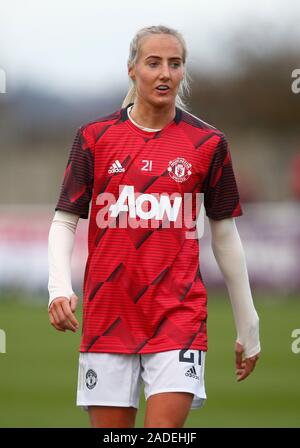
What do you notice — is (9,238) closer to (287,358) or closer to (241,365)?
(287,358)

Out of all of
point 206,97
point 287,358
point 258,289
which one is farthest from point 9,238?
point 206,97

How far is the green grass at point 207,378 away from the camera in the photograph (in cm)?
991

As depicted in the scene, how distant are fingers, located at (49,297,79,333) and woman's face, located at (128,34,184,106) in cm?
107

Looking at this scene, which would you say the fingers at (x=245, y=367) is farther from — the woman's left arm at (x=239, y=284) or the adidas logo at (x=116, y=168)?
the adidas logo at (x=116, y=168)

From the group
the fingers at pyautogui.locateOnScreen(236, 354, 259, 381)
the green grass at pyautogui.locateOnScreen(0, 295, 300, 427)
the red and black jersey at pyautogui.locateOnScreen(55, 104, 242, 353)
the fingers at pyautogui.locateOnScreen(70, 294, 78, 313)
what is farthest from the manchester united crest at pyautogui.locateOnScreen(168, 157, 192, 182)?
the green grass at pyautogui.locateOnScreen(0, 295, 300, 427)

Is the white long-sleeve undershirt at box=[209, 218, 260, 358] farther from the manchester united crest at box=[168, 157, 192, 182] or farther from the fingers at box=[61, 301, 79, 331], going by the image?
the fingers at box=[61, 301, 79, 331]

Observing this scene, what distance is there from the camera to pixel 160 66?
19.1ft

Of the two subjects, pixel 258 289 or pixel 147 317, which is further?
pixel 258 289

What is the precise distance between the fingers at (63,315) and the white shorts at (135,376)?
27cm

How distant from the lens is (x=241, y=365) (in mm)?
6121

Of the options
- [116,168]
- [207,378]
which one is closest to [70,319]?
[116,168]

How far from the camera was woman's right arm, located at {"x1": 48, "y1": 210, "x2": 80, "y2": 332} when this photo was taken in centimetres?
562

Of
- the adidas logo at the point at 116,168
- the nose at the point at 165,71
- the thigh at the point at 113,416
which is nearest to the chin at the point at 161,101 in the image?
the nose at the point at 165,71
